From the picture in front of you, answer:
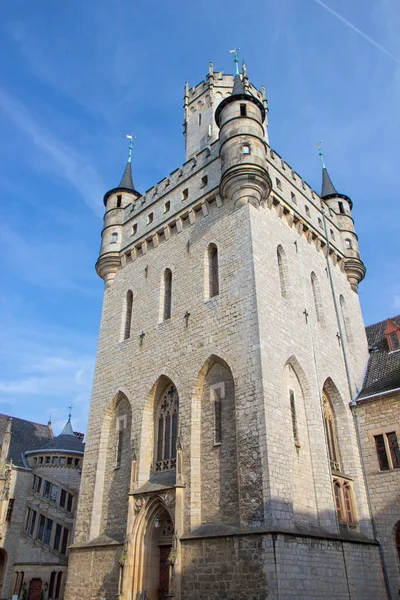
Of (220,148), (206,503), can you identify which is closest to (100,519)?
(206,503)

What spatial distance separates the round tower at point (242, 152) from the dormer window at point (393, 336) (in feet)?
25.4

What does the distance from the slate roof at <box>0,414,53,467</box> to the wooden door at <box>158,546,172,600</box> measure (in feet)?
51.5

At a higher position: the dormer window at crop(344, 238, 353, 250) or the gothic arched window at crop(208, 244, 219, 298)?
the dormer window at crop(344, 238, 353, 250)

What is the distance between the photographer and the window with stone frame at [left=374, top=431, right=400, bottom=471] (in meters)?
16.3

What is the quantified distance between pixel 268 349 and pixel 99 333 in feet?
29.8

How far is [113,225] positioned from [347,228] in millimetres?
11188

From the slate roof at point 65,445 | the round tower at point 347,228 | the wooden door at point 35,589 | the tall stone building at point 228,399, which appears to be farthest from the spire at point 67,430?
the round tower at point 347,228

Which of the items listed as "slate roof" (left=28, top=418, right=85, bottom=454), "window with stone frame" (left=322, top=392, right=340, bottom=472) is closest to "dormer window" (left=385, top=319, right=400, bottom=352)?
"window with stone frame" (left=322, top=392, right=340, bottom=472)

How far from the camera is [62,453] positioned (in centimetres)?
2825

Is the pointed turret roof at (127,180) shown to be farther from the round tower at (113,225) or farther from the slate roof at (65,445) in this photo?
the slate roof at (65,445)

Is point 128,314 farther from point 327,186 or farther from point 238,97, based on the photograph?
point 327,186

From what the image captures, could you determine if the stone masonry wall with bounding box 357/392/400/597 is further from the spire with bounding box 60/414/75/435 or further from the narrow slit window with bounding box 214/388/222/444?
the spire with bounding box 60/414/75/435

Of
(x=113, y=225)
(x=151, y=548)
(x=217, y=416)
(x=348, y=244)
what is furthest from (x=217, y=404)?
(x=348, y=244)

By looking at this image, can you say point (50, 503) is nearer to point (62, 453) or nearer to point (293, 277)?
point (62, 453)
